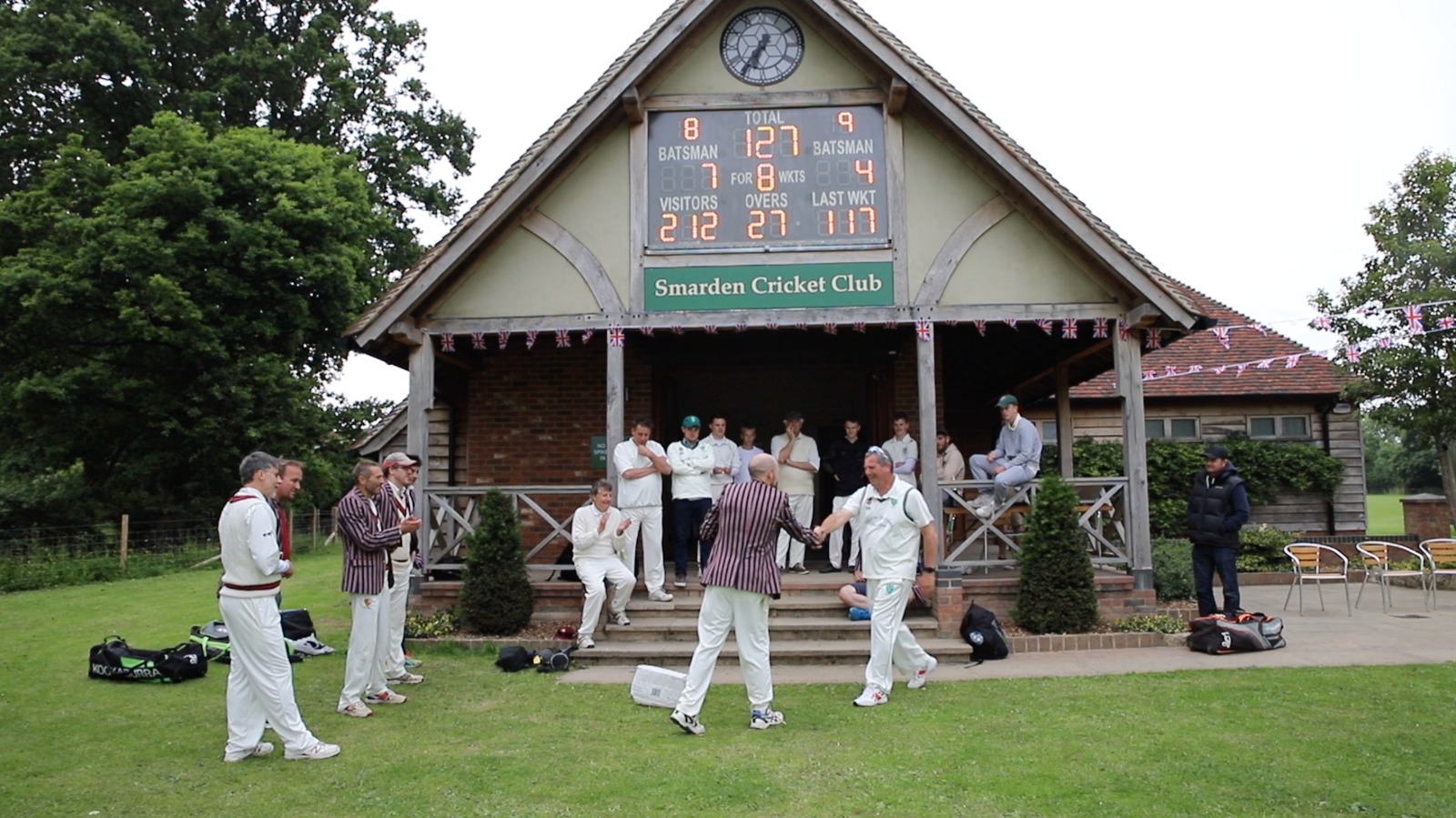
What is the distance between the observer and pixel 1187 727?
6590 mm

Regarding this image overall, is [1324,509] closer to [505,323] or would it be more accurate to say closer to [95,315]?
[505,323]

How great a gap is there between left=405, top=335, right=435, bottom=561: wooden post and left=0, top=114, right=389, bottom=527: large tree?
1264 cm

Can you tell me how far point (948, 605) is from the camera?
9781 mm

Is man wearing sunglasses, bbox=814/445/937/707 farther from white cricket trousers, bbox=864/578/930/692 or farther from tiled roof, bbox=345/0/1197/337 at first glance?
tiled roof, bbox=345/0/1197/337

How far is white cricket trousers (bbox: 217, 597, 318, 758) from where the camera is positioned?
245 inches

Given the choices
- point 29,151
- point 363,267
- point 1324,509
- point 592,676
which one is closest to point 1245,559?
point 1324,509

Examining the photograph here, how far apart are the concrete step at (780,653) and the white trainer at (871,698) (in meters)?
1.65

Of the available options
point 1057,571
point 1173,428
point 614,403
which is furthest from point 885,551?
point 1173,428

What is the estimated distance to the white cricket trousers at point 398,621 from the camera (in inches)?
328

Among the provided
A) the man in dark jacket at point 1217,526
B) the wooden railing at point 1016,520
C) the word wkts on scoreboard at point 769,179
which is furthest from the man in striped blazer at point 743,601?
the man in dark jacket at point 1217,526

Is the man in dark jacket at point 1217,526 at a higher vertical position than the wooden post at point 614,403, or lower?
lower

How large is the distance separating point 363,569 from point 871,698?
3610 mm

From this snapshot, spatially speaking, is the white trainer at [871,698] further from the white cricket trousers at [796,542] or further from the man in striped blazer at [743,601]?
the white cricket trousers at [796,542]

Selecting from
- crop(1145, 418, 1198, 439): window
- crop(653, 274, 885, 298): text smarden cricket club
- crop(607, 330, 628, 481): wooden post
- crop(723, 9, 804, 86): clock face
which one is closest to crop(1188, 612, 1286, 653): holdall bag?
crop(653, 274, 885, 298): text smarden cricket club
